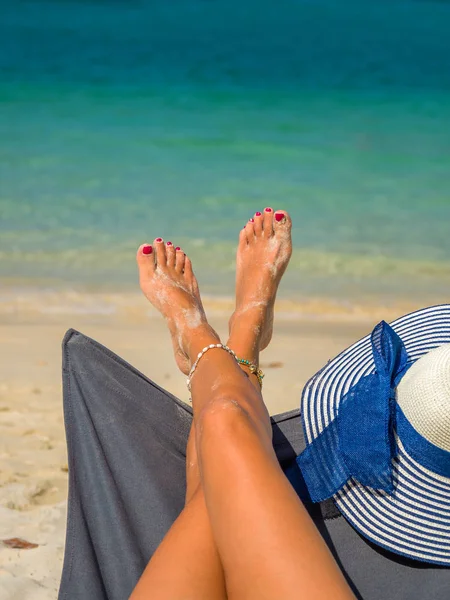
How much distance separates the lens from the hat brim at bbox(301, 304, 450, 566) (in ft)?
4.64

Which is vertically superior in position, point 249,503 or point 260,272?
point 260,272

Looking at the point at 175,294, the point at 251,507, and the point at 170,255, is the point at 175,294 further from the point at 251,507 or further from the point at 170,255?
the point at 251,507

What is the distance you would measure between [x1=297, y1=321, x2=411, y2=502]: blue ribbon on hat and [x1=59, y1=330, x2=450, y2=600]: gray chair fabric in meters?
0.06

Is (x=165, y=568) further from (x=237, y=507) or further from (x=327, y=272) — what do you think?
(x=327, y=272)

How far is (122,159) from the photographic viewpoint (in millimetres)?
6520

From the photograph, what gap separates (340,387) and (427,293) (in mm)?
2876

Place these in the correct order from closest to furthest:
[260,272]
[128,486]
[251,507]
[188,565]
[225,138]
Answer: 1. [251,507]
2. [188,565]
3. [128,486]
4. [260,272]
5. [225,138]

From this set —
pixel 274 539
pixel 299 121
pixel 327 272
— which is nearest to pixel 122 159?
pixel 299 121

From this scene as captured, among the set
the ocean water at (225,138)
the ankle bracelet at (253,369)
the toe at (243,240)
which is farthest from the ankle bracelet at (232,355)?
the ocean water at (225,138)

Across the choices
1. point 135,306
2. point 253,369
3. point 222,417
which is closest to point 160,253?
point 253,369

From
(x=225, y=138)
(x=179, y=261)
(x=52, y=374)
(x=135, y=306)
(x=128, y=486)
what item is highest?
(x=225, y=138)

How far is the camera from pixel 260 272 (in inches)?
95.7

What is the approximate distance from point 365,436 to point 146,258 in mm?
1216

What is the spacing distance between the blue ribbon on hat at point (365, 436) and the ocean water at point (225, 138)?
2.68m
